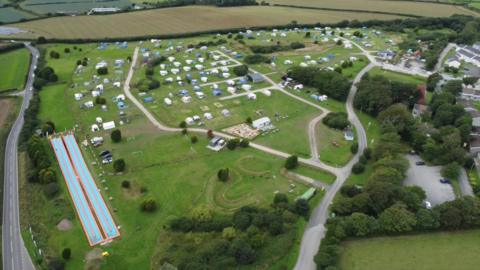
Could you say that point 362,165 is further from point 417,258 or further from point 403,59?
point 403,59

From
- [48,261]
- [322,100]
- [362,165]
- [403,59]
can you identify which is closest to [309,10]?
[403,59]

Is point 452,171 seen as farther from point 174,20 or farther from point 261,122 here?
point 174,20

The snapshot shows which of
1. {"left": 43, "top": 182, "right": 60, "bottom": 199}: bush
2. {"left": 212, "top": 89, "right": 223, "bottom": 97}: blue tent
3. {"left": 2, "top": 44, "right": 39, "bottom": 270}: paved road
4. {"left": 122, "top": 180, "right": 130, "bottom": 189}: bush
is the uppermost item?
{"left": 212, "top": 89, "right": 223, "bottom": 97}: blue tent

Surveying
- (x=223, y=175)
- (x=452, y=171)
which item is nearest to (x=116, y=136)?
(x=223, y=175)

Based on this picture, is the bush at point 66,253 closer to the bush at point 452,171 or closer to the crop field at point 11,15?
the bush at point 452,171

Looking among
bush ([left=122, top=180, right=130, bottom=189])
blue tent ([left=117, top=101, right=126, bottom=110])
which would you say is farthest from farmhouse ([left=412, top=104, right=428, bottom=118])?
blue tent ([left=117, top=101, right=126, bottom=110])

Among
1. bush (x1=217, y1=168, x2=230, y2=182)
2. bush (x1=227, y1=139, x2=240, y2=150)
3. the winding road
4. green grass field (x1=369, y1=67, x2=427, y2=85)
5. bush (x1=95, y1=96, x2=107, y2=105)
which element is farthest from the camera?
green grass field (x1=369, y1=67, x2=427, y2=85)

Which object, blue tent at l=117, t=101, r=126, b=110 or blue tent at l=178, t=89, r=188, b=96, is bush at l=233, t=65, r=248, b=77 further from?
blue tent at l=117, t=101, r=126, b=110
